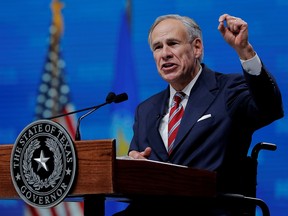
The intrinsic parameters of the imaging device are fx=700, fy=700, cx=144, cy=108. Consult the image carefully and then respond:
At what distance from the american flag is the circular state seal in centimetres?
189

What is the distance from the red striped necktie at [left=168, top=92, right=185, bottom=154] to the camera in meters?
2.82

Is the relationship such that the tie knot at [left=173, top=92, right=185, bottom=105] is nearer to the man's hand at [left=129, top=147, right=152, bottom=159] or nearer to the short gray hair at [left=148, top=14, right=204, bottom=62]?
the short gray hair at [left=148, top=14, right=204, bottom=62]

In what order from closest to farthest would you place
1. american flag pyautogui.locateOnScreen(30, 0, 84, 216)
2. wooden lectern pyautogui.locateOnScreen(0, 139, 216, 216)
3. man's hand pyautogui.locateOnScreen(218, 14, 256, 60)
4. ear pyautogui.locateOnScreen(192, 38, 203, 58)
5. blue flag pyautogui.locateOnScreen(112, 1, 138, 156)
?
1. wooden lectern pyautogui.locateOnScreen(0, 139, 216, 216)
2. man's hand pyautogui.locateOnScreen(218, 14, 256, 60)
3. ear pyautogui.locateOnScreen(192, 38, 203, 58)
4. blue flag pyautogui.locateOnScreen(112, 1, 138, 156)
5. american flag pyautogui.locateOnScreen(30, 0, 84, 216)

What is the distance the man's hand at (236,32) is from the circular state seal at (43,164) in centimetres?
71

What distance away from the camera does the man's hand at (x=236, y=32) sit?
2422 mm


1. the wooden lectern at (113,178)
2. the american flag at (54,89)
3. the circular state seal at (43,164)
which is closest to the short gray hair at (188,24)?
the wooden lectern at (113,178)

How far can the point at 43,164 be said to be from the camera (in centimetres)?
214

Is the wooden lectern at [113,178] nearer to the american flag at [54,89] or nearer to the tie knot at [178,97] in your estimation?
the tie knot at [178,97]

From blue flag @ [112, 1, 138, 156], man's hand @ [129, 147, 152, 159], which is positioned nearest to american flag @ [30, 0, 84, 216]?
blue flag @ [112, 1, 138, 156]

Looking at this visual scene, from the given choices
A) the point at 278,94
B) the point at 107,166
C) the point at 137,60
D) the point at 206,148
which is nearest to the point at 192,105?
the point at 206,148

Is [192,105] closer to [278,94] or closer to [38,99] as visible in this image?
[278,94]

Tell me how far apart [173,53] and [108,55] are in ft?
3.53

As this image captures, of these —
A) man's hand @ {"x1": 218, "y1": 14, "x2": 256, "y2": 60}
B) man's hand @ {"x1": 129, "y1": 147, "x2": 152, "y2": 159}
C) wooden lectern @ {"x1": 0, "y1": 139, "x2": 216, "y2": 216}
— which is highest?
man's hand @ {"x1": 218, "y1": 14, "x2": 256, "y2": 60}

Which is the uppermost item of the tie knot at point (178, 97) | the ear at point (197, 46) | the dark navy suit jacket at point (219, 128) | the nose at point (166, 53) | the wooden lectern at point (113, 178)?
the ear at point (197, 46)
